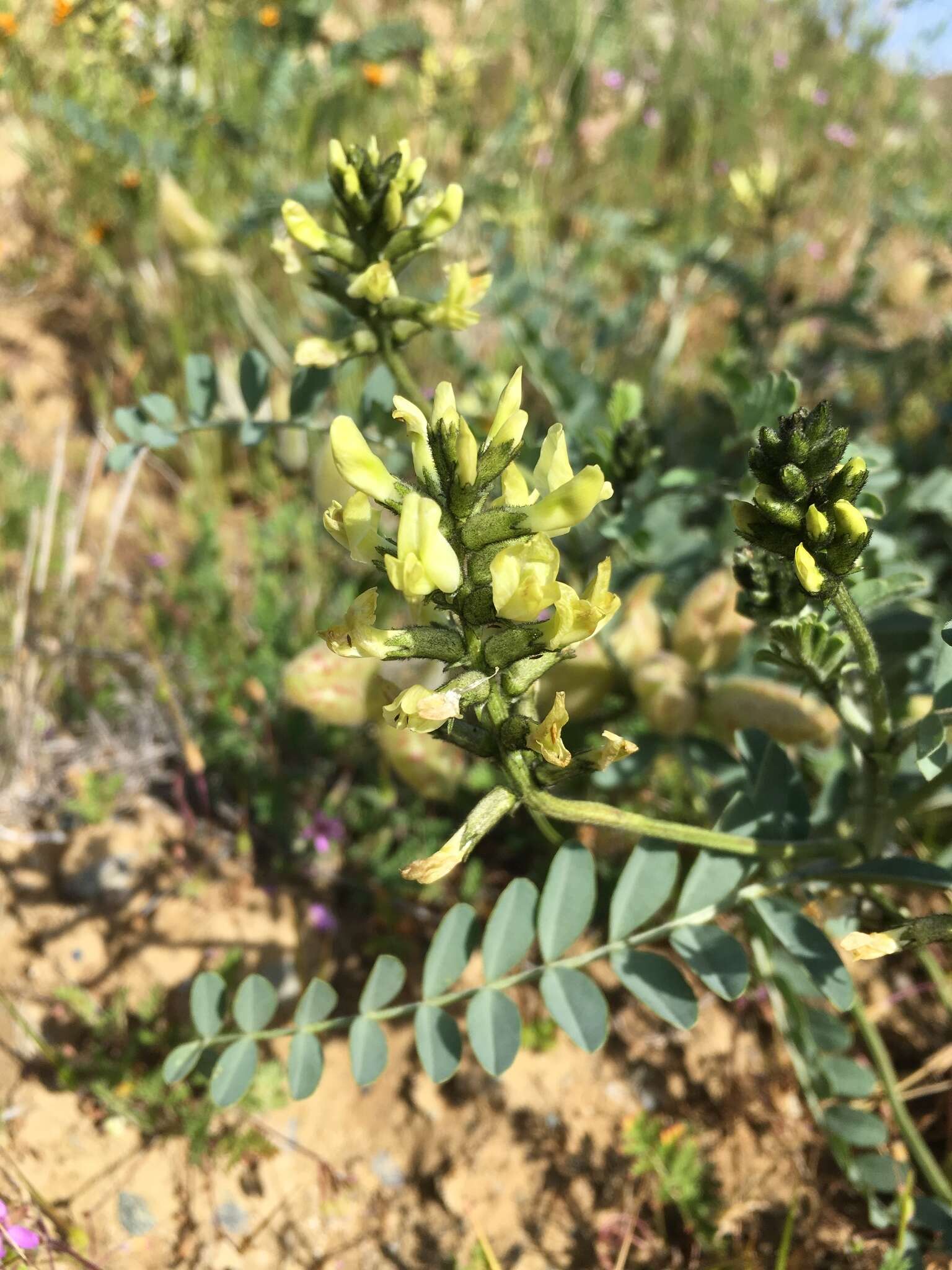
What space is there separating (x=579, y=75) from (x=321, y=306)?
86.7 inches

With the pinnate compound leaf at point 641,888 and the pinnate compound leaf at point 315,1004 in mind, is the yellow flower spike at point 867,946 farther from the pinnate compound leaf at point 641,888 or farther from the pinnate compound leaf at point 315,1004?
the pinnate compound leaf at point 315,1004

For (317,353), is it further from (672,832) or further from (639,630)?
(672,832)

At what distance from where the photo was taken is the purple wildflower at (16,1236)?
131 cm

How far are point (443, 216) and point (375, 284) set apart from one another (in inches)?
7.3

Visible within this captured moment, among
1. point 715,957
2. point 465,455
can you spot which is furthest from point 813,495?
point 715,957

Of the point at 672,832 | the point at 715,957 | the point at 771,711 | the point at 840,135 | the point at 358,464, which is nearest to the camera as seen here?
the point at 358,464

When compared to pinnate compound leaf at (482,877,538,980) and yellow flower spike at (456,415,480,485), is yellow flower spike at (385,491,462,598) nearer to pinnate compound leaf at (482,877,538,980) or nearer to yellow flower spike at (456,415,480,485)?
yellow flower spike at (456,415,480,485)

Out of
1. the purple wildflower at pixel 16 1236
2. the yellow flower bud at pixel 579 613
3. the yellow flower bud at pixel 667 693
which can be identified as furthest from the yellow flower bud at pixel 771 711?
the purple wildflower at pixel 16 1236

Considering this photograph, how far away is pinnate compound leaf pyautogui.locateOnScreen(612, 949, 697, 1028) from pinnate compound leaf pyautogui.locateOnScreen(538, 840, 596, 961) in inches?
3.1

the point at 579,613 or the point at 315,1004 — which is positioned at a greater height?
the point at 579,613

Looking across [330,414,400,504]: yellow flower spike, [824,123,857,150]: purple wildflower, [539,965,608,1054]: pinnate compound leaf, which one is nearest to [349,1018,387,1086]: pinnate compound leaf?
[539,965,608,1054]: pinnate compound leaf

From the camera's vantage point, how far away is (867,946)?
1.05m

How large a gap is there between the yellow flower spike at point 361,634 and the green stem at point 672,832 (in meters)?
0.26

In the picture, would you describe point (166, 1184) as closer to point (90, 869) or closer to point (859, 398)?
point (90, 869)
